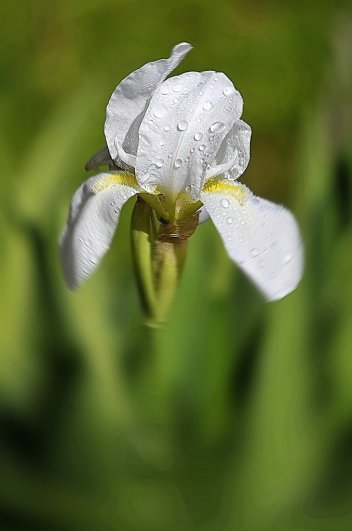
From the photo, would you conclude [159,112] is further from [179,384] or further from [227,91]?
[179,384]

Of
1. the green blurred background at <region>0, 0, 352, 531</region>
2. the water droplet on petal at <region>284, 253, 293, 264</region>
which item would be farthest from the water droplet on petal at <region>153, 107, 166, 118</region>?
the green blurred background at <region>0, 0, 352, 531</region>

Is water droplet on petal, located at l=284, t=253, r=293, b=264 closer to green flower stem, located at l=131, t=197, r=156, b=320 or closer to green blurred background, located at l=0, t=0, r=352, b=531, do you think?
green flower stem, located at l=131, t=197, r=156, b=320

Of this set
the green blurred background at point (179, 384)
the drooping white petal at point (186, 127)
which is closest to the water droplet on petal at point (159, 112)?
the drooping white petal at point (186, 127)

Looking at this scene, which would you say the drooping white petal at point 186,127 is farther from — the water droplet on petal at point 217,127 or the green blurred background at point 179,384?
the green blurred background at point 179,384

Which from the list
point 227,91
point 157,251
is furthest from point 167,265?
point 227,91

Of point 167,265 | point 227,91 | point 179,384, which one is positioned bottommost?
point 179,384

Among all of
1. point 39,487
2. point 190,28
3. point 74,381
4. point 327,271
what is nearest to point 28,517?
point 39,487
